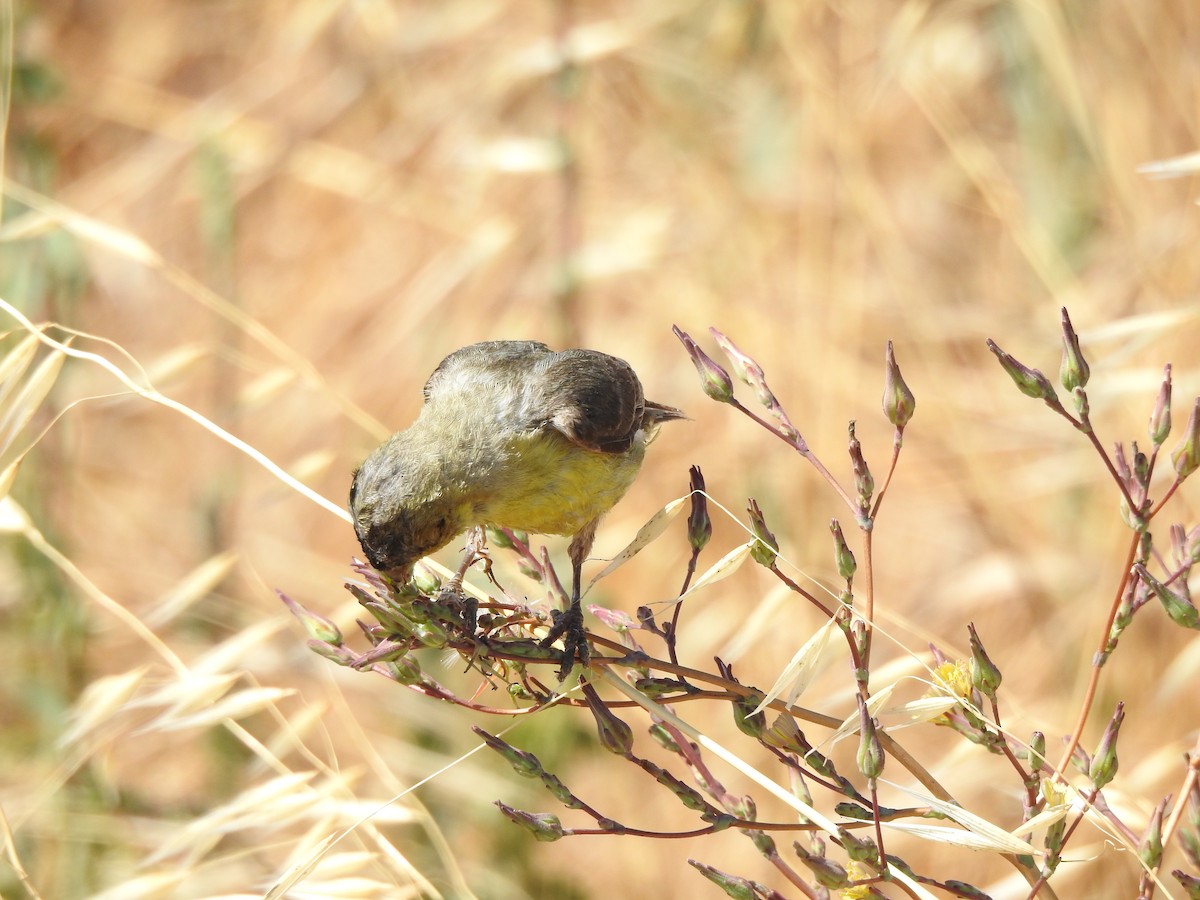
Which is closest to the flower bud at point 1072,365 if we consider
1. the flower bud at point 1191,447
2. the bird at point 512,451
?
the flower bud at point 1191,447

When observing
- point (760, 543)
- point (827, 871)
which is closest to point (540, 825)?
point (827, 871)

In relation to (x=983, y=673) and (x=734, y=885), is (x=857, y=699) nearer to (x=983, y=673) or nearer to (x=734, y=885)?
(x=983, y=673)

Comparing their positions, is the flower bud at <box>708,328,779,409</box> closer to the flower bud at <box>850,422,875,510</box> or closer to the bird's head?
the flower bud at <box>850,422,875,510</box>

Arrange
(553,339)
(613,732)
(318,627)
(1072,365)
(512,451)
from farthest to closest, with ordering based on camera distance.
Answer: (553,339) < (512,451) < (318,627) < (613,732) < (1072,365)

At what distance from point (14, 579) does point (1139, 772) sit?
12.2 ft

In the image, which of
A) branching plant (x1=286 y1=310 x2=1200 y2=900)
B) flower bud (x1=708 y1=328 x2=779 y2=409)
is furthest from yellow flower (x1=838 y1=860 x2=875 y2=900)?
flower bud (x1=708 y1=328 x2=779 y2=409)

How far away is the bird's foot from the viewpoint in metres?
2.17

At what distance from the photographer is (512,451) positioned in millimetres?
3000

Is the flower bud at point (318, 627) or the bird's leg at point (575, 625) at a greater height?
the flower bud at point (318, 627)

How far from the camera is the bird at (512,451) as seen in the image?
A: 8.69ft

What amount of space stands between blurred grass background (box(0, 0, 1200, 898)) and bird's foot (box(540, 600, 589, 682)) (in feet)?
0.99

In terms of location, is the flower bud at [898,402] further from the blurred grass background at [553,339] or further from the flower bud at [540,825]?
the flower bud at [540,825]

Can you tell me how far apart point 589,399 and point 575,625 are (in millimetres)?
752

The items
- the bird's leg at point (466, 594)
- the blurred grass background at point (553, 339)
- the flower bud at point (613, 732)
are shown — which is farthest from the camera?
the blurred grass background at point (553, 339)
